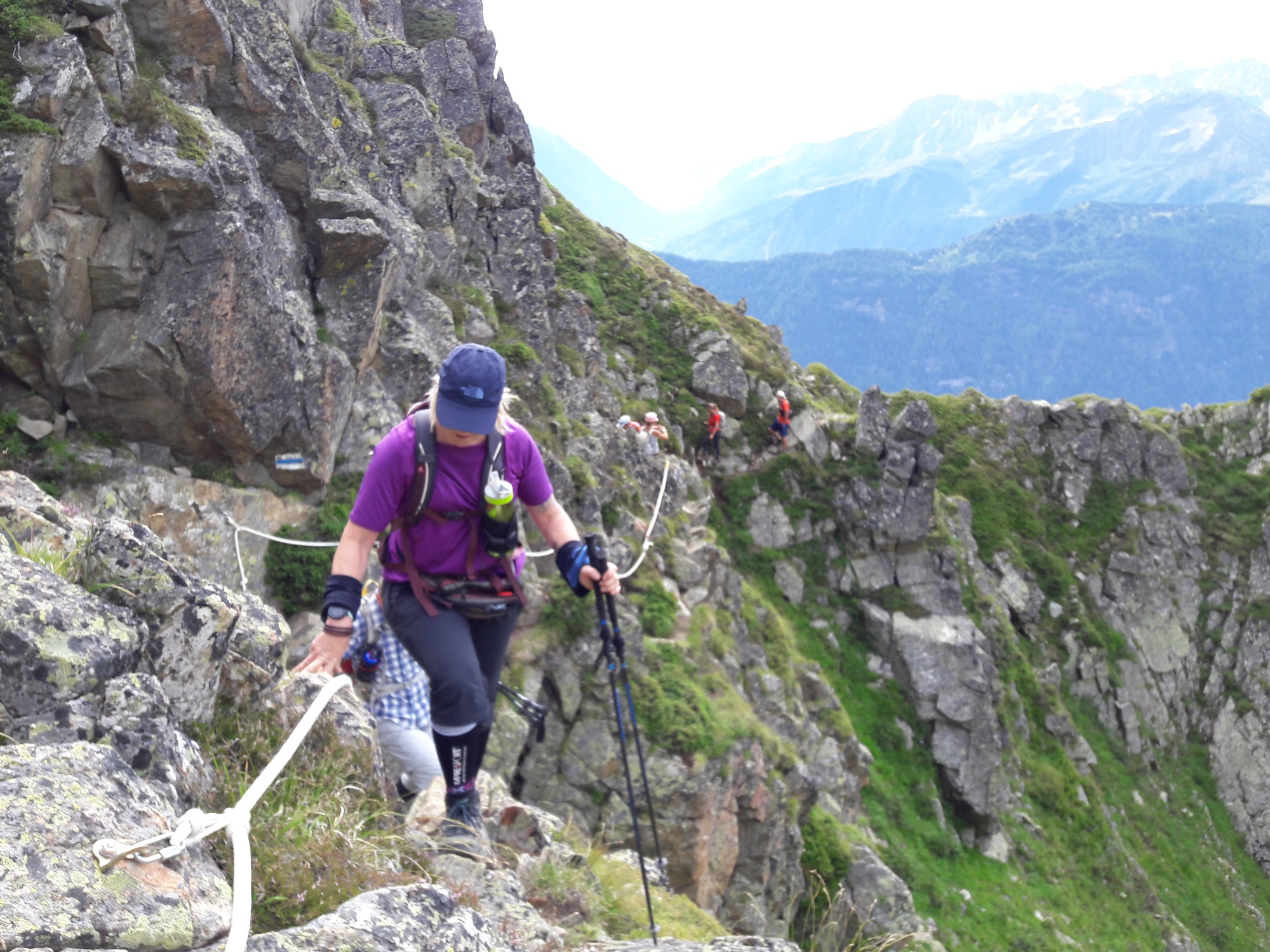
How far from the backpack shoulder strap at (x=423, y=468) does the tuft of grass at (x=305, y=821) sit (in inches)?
64.5

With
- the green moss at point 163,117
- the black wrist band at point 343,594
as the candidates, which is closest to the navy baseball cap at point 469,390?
the black wrist band at point 343,594

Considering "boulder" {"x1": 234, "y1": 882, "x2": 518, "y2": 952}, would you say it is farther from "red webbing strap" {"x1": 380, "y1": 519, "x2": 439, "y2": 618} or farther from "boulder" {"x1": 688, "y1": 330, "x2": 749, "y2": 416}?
"boulder" {"x1": 688, "y1": 330, "x2": 749, "y2": 416}

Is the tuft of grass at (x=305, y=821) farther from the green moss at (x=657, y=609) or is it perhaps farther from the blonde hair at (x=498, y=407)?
the green moss at (x=657, y=609)

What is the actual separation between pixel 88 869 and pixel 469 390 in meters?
3.48

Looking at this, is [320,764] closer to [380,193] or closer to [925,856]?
[380,193]

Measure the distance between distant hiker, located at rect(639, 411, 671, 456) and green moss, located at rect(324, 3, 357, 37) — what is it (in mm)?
15703

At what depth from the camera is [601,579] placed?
6.34 m

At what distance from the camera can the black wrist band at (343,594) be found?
5805mm

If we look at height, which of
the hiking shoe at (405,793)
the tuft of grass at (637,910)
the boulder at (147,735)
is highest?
the boulder at (147,735)

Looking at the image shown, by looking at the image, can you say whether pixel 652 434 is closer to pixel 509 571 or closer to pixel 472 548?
pixel 509 571

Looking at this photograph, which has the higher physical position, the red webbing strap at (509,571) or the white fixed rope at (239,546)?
the red webbing strap at (509,571)

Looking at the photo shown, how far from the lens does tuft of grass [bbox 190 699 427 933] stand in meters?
4.18

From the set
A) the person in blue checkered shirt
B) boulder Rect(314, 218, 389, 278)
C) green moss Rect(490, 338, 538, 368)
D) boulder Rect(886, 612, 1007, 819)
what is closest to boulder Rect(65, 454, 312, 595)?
boulder Rect(314, 218, 389, 278)

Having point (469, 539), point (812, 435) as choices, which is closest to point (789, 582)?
point (812, 435)
